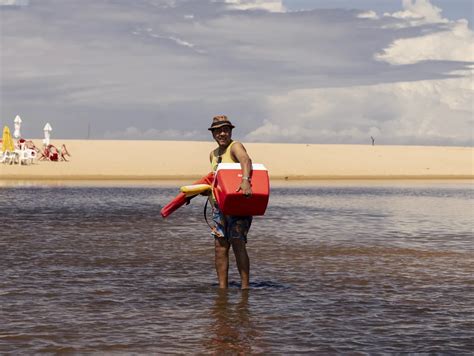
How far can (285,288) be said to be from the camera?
28.5 ft

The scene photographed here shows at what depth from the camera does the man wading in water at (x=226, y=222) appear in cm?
830

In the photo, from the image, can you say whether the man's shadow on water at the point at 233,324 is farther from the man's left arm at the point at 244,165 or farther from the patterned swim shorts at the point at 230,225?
the man's left arm at the point at 244,165

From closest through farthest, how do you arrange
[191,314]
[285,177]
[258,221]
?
[191,314]
[258,221]
[285,177]

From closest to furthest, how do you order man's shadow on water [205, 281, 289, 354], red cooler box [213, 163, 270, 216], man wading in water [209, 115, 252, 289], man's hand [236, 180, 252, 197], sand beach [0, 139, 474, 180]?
1. man's shadow on water [205, 281, 289, 354]
2. man's hand [236, 180, 252, 197]
3. red cooler box [213, 163, 270, 216]
4. man wading in water [209, 115, 252, 289]
5. sand beach [0, 139, 474, 180]

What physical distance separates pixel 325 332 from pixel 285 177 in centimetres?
3640

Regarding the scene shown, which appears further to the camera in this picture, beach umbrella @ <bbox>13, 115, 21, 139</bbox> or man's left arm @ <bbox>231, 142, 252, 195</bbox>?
beach umbrella @ <bbox>13, 115, 21, 139</bbox>

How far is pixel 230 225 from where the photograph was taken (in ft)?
27.6

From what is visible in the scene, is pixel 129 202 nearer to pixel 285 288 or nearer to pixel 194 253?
pixel 194 253

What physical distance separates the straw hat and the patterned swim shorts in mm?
861

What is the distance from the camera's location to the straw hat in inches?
325

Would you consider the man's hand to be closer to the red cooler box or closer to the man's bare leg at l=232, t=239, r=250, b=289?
the red cooler box

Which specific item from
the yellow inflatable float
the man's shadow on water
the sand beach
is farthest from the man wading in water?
the sand beach

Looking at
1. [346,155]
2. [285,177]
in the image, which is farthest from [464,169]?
[285,177]

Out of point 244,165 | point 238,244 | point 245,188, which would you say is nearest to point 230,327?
point 245,188
